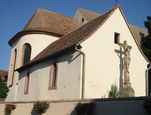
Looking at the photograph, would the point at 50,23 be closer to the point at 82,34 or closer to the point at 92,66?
the point at 82,34

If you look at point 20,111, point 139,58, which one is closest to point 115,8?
point 139,58

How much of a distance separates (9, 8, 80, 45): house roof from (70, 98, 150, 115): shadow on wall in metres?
14.3

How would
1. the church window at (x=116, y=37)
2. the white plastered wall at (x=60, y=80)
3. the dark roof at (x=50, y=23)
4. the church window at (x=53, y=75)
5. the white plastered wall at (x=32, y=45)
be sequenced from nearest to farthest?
A: 1. the white plastered wall at (x=60, y=80)
2. the church window at (x=53, y=75)
3. the church window at (x=116, y=37)
4. the white plastered wall at (x=32, y=45)
5. the dark roof at (x=50, y=23)

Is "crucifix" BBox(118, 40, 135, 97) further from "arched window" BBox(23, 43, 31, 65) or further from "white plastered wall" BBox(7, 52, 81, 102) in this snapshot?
"arched window" BBox(23, 43, 31, 65)

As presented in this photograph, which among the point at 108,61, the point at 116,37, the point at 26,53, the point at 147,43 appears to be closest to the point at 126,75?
the point at 108,61

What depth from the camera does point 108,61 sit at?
15.8 metres

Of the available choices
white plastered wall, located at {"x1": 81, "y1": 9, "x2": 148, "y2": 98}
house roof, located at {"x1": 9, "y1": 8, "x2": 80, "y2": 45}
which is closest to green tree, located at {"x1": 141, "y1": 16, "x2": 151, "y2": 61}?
white plastered wall, located at {"x1": 81, "y1": 9, "x2": 148, "y2": 98}

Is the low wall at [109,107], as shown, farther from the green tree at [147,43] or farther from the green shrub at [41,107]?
the green tree at [147,43]

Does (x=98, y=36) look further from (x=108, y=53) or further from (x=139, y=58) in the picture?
(x=139, y=58)

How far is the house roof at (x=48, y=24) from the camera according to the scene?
2397 cm

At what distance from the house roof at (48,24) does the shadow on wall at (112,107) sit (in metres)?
14.3

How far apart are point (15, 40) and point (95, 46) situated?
13732 millimetres

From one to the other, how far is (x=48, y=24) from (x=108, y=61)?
36.2ft

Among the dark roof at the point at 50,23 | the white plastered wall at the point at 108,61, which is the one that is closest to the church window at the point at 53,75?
the white plastered wall at the point at 108,61
